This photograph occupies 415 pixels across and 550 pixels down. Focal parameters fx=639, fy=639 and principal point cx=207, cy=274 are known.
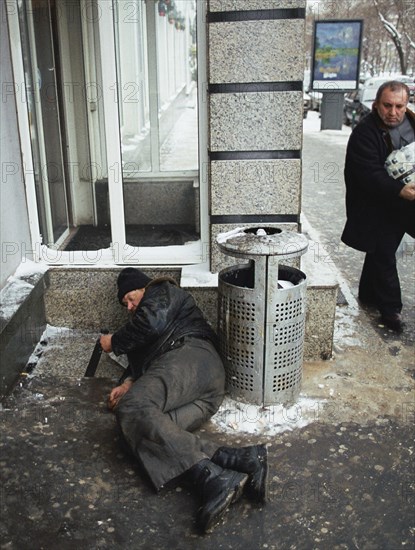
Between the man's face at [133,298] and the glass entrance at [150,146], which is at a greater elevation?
the glass entrance at [150,146]

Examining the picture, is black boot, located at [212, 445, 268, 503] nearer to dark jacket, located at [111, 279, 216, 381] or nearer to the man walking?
dark jacket, located at [111, 279, 216, 381]

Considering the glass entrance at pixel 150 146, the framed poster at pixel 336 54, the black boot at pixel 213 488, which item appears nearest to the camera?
the black boot at pixel 213 488

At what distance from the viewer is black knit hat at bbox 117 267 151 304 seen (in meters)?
4.48

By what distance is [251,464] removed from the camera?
3.37 m

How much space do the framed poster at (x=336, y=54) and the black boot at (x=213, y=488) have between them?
11956 mm

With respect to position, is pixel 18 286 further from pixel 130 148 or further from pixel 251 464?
pixel 251 464

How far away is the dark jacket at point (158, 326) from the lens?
4.07 m

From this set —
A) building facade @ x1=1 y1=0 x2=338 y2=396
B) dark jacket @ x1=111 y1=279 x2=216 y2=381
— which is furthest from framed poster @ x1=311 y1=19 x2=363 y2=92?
dark jacket @ x1=111 y1=279 x2=216 y2=381

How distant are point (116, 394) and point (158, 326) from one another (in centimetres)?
53

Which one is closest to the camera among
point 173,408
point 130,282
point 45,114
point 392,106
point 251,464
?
point 251,464

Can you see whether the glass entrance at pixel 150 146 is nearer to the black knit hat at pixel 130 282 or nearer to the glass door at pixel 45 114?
the glass door at pixel 45 114

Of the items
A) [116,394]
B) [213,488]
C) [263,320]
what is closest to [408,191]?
[263,320]

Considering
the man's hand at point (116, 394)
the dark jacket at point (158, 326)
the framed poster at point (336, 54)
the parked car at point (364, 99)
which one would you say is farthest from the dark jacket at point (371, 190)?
the parked car at point (364, 99)

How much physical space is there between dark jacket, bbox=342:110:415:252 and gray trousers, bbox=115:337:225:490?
191cm
